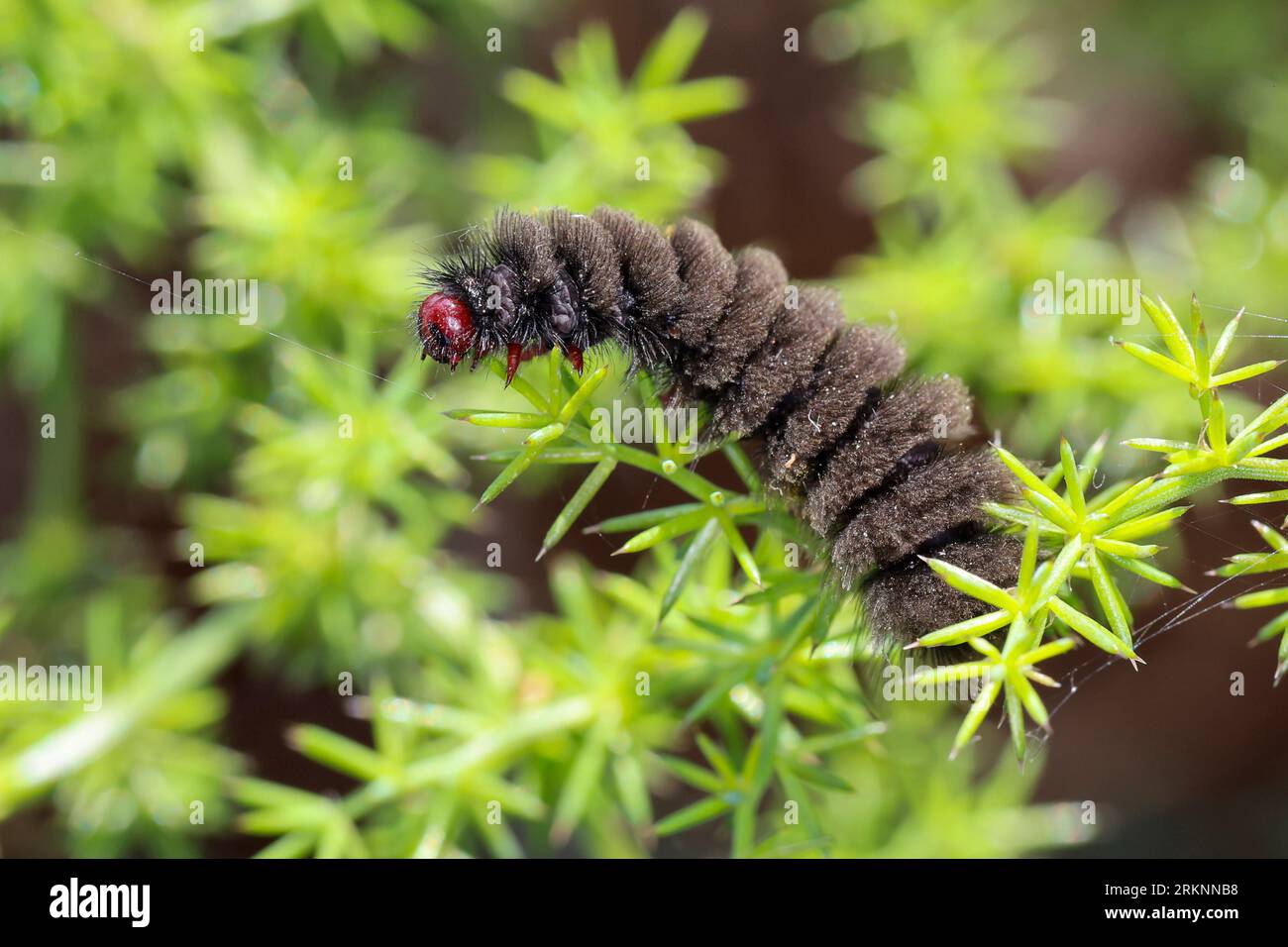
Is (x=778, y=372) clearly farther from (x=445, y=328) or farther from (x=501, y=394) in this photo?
(x=501, y=394)

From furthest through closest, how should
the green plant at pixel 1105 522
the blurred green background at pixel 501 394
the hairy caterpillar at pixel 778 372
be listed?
the blurred green background at pixel 501 394 → the hairy caterpillar at pixel 778 372 → the green plant at pixel 1105 522

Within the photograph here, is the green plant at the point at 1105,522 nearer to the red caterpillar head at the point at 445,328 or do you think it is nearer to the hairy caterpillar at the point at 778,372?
the hairy caterpillar at the point at 778,372

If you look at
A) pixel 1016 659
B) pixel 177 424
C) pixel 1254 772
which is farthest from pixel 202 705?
pixel 1254 772

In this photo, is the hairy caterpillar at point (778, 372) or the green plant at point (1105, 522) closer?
the green plant at point (1105, 522)

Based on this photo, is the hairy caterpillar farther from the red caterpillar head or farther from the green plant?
the green plant

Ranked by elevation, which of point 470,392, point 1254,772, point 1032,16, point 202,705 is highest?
point 1032,16

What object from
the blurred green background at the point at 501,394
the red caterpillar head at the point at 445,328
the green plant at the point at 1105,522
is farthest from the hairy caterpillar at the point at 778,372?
the blurred green background at the point at 501,394
